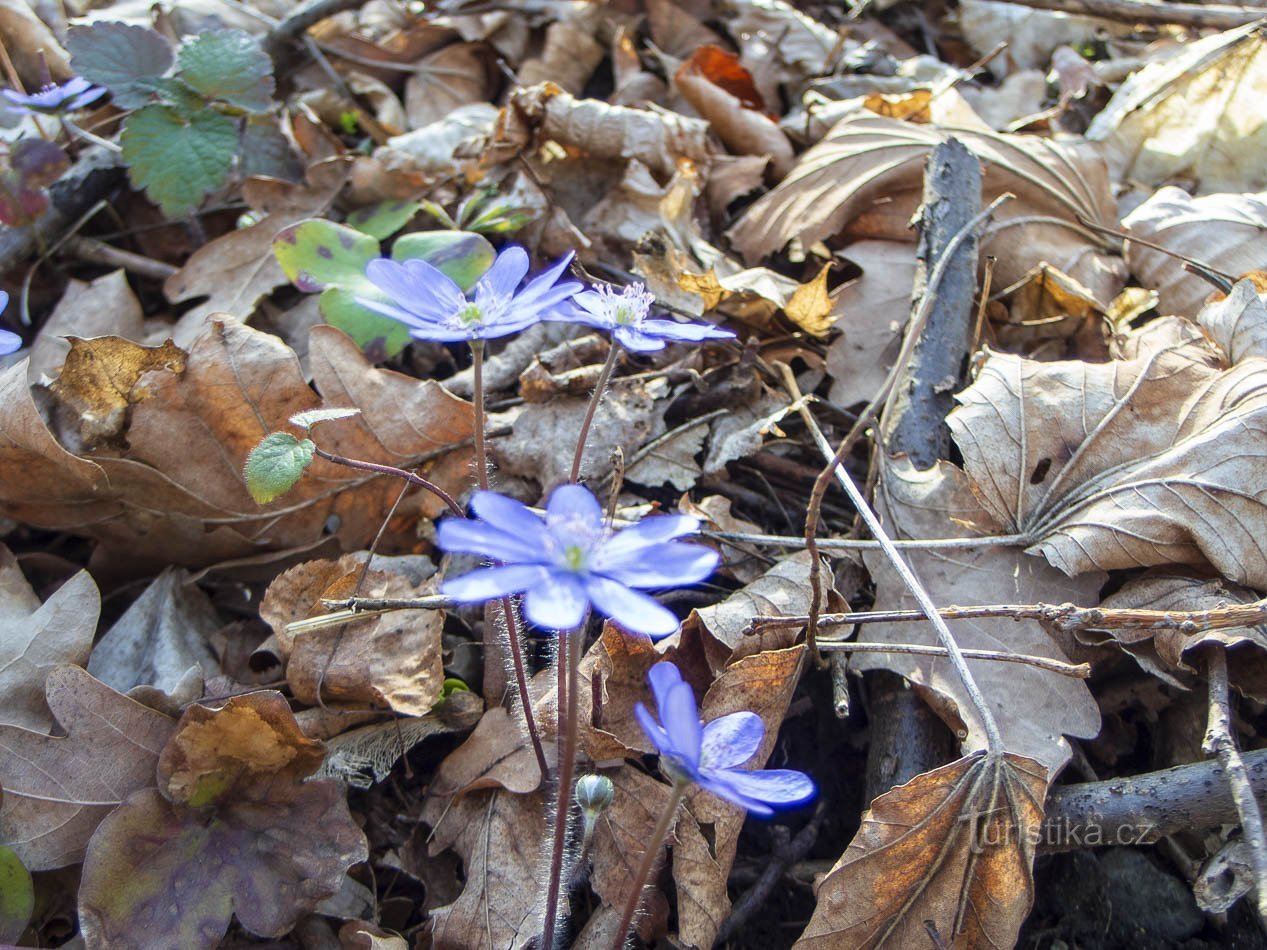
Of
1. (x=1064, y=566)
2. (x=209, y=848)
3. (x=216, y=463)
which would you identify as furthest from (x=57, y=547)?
(x=1064, y=566)

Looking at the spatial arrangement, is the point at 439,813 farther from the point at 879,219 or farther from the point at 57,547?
the point at 879,219

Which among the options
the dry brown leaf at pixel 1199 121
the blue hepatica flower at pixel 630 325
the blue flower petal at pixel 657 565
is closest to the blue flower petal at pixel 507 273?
the blue hepatica flower at pixel 630 325

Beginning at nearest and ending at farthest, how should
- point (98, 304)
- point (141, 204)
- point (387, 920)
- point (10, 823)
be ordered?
point (10, 823) < point (387, 920) < point (98, 304) < point (141, 204)

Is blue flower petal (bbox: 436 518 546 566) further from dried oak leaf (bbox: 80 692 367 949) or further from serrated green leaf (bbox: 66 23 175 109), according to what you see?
serrated green leaf (bbox: 66 23 175 109)

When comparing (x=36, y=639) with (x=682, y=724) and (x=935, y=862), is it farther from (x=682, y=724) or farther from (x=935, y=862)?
(x=935, y=862)

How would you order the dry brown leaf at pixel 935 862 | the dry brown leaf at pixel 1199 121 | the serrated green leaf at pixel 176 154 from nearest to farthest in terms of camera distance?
the dry brown leaf at pixel 935 862
the serrated green leaf at pixel 176 154
the dry brown leaf at pixel 1199 121

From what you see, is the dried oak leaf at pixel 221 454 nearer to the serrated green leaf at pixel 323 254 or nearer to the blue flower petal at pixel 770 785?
the serrated green leaf at pixel 323 254
